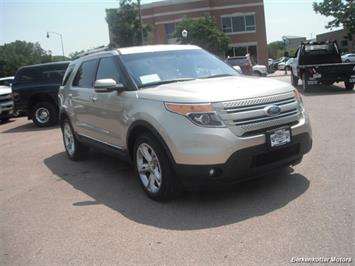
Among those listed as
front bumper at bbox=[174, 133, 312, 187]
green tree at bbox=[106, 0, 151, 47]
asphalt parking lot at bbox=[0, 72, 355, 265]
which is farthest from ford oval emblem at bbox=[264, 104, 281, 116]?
green tree at bbox=[106, 0, 151, 47]

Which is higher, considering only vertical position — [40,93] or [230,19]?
[230,19]

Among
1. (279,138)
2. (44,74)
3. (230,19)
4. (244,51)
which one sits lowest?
(279,138)

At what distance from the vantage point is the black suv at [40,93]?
14406 millimetres

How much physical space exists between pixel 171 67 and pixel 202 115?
158 cm

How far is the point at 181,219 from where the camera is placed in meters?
4.72

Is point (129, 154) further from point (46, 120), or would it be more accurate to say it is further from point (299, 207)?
point (46, 120)

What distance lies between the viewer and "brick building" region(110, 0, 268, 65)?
52.8m

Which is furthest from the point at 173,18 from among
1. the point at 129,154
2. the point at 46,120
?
the point at 129,154

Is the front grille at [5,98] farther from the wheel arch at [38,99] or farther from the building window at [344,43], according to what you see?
the building window at [344,43]

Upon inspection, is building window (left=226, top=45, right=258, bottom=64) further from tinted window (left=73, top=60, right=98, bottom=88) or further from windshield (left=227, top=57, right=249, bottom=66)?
tinted window (left=73, top=60, right=98, bottom=88)

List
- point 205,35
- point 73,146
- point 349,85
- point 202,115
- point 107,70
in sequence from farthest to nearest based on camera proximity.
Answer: point 205,35 → point 349,85 → point 73,146 → point 107,70 → point 202,115

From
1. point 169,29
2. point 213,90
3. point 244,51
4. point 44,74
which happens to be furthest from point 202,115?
point 169,29

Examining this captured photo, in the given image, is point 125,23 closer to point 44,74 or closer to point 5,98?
point 5,98

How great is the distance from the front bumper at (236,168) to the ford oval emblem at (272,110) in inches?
14.4
